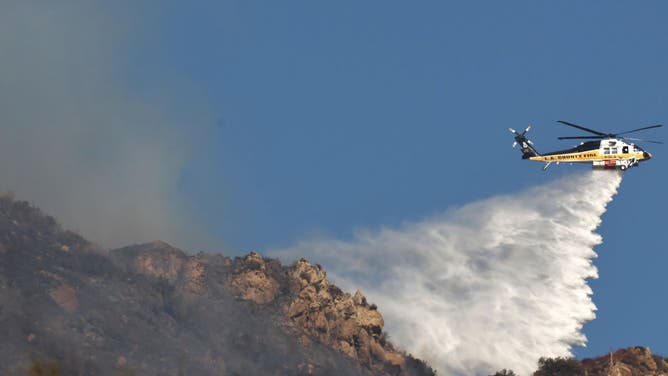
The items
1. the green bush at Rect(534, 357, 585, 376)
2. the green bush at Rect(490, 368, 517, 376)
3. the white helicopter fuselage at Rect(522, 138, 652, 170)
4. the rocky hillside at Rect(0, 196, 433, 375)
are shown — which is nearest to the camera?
the rocky hillside at Rect(0, 196, 433, 375)

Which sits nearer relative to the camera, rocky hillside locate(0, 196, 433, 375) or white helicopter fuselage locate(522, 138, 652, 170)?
rocky hillside locate(0, 196, 433, 375)

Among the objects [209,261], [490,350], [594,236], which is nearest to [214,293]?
[209,261]

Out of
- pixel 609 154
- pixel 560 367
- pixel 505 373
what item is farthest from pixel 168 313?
pixel 609 154

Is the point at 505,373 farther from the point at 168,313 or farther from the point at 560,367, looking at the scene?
the point at 168,313

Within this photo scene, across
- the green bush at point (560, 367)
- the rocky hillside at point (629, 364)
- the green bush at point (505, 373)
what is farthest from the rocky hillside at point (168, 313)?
the rocky hillside at point (629, 364)

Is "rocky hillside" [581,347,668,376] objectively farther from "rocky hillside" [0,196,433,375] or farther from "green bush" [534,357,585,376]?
"rocky hillside" [0,196,433,375]

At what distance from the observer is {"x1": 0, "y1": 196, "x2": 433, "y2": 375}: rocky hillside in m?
126

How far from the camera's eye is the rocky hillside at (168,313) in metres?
126

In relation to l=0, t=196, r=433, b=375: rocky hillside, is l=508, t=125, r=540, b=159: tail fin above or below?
above

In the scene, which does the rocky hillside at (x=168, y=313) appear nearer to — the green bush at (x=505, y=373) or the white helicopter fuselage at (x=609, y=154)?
the green bush at (x=505, y=373)

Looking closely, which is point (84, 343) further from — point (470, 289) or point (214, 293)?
point (470, 289)

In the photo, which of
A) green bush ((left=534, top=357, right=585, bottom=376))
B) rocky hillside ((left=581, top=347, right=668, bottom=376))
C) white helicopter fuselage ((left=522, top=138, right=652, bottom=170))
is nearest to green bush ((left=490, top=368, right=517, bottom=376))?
green bush ((left=534, top=357, right=585, bottom=376))

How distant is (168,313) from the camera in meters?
142

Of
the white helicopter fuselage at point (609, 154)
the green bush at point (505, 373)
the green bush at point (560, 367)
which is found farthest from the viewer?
the green bush at point (505, 373)
